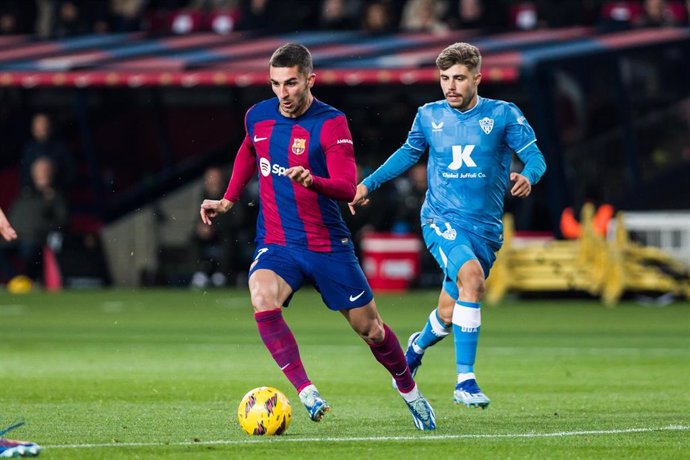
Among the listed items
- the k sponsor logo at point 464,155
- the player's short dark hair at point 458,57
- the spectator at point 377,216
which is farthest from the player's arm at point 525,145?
the spectator at point 377,216

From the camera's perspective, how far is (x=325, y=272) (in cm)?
979

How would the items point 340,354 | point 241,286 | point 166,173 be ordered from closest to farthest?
point 340,354
point 241,286
point 166,173

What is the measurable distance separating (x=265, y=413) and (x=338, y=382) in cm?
381

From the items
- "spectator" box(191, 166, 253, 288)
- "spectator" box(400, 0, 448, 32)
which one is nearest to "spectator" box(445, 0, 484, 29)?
"spectator" box(400, 0, 448, 32)

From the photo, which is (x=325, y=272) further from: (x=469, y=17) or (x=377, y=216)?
(x=469, y=17)

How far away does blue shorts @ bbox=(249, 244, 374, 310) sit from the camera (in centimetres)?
976

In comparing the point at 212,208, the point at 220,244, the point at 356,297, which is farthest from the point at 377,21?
the point at 356,297

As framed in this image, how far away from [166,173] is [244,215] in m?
3.40

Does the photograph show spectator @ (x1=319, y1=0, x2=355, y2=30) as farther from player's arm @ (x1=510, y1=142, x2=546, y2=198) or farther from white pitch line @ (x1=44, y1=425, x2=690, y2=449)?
white pitch line @ (x1=44, y1=425, x2=690, y2=449)

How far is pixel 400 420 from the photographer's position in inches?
409

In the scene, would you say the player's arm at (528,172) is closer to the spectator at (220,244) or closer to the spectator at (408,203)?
the spectator at (408,203)

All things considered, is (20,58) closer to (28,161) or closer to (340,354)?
(28,161)

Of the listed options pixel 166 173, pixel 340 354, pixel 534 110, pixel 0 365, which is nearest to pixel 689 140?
pixel 534 110

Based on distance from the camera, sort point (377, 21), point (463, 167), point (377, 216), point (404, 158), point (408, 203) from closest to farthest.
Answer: point (463, 167) < point (404, 158) < point (408, 203) < point (377, 216) < point (377, 21)
